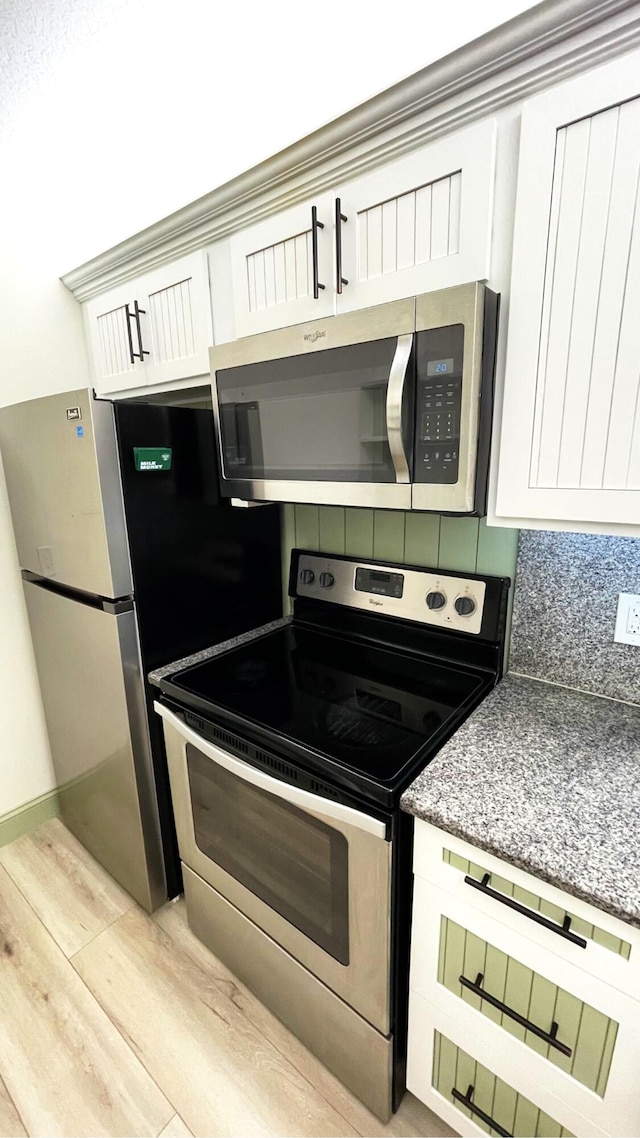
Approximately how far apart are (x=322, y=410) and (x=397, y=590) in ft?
2.06

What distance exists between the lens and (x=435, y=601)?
55.7 inches

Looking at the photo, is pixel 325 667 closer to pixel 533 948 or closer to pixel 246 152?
pixel 533 948

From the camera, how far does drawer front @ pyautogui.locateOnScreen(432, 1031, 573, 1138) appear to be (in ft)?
2.98

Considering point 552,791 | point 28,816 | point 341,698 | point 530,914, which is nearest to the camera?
point 530,914

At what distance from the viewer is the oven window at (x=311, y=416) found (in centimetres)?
101

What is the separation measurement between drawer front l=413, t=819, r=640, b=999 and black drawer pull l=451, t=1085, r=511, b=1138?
1.57ft

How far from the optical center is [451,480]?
0.94 meters

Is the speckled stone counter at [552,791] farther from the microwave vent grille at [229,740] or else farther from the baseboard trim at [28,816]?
the baseboard trim at [28,816]

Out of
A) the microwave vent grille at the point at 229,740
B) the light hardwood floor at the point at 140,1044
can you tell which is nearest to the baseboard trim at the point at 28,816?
the light hardwood floor at the point at 140,1044

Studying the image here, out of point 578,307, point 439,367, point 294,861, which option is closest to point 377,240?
point 439,367

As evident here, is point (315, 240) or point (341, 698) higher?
point (315, 240)

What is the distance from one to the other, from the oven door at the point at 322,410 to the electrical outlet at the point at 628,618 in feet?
1.92

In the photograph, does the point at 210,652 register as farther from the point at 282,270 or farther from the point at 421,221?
the point at 421,221

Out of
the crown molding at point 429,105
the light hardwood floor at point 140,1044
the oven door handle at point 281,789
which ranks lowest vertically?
the light hardwood floor at point 140,1044
